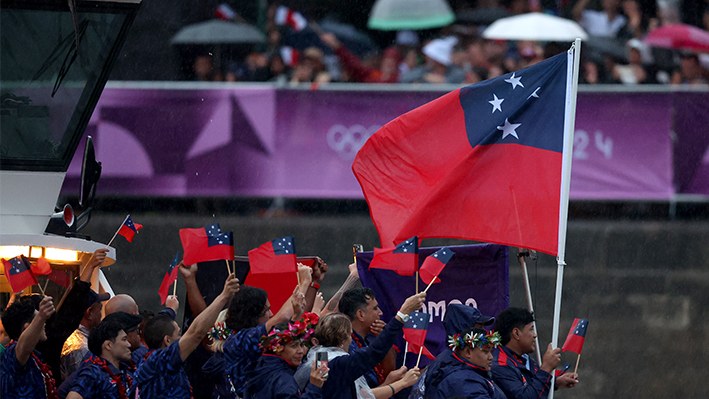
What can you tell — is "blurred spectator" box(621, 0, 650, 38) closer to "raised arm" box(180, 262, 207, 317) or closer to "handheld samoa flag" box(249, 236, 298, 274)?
"raised arm" box(180, 262, 207, 317)

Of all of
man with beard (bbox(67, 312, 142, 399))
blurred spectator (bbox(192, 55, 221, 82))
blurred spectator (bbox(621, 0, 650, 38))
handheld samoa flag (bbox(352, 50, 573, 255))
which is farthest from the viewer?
blurred spectator (bbox(621, 0, 650, 38))

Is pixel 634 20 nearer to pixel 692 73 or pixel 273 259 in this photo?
pixel 692 73

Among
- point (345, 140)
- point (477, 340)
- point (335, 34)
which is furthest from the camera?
point (335, 34)

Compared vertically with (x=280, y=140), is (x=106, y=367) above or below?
Result: above

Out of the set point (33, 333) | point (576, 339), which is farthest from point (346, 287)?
point (33, 333)

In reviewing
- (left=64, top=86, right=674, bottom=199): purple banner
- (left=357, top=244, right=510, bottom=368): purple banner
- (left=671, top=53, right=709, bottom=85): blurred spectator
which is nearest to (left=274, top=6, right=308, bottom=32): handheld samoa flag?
(left=64, top=86, right=674, bottom=199): purple banner

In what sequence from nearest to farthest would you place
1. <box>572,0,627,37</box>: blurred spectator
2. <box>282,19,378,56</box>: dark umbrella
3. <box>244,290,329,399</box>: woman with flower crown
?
<box>244,290,329,399</box>: woman with flower crown, <box>282,19,378,56</box>: dark umbrella, <box>572,0,627,37</box>: blurred spectator

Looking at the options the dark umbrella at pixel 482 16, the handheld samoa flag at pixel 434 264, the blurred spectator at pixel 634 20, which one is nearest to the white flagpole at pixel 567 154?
the handheld samoa flag at pixel 434 264

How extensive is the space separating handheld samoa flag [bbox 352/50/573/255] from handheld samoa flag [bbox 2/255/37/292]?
2.75 metres

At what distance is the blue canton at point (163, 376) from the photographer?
7090mm

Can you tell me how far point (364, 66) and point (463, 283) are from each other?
378 inches

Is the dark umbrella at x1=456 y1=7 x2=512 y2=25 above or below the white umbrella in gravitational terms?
below

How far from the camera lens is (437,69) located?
1758 cm

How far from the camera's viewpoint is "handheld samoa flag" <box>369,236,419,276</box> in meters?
7.83
